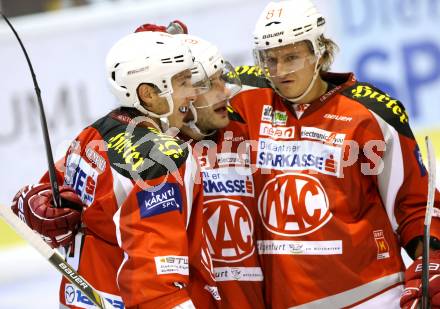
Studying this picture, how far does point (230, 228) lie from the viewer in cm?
340

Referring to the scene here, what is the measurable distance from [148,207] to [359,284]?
96 cm

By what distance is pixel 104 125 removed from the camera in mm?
3100

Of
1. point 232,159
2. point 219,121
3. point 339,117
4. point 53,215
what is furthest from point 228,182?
point 53,215

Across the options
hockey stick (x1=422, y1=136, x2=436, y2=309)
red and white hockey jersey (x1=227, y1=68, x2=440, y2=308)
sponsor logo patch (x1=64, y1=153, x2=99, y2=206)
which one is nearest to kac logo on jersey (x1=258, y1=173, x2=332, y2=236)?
red and white hockey jersey (x1=227, y1=68, x2=440, y2=308)

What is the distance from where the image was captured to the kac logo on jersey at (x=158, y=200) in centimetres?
274

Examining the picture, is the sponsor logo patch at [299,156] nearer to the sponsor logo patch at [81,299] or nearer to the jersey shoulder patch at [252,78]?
the jersey shoulder patch at [252,78]

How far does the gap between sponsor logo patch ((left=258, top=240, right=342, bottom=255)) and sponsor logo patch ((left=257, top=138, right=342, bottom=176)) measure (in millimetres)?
246

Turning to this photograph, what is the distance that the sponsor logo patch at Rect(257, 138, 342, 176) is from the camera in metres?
3.34

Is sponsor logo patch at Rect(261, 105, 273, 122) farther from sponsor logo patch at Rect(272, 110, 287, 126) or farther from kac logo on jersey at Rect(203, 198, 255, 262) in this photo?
kac logo on jersey at Rect(203, 198, 255, 262)

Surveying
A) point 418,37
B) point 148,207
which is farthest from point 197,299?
point 418,37

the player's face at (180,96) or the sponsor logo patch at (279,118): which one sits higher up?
the player's face at (180,96)

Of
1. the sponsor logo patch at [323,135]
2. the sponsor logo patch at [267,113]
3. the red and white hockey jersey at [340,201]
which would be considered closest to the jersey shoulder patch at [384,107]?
the red and white hockey jersey at [340,201]

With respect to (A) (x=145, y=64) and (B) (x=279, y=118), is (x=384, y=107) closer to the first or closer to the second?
(B) (x=279, y=118)

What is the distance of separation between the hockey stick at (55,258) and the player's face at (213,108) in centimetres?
81
